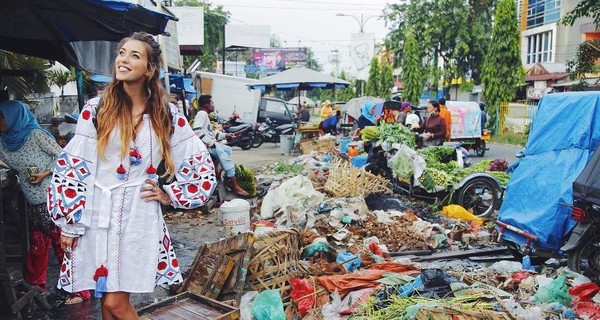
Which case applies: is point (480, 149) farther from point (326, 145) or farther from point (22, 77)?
point (22, 77)

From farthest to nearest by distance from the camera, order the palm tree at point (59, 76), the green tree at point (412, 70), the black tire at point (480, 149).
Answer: the green tree at point (412, 70)
the black tire at point (480, 149)
the palm tree at point (59, 76)

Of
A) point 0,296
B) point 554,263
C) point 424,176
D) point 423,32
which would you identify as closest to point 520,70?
point 423,32

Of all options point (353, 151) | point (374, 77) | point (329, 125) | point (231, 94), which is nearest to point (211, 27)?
point (374, 77)

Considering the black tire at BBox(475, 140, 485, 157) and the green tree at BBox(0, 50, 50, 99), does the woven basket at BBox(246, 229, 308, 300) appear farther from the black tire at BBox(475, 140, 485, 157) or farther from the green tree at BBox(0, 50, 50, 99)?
the black tire at BBox(475, 140, 485, 157)

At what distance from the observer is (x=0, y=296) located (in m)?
4.11

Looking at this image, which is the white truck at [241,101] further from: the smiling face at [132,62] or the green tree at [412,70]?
the smiling face at [132,62]

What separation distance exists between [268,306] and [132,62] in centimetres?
236

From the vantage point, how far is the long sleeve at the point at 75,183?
9.05 ft

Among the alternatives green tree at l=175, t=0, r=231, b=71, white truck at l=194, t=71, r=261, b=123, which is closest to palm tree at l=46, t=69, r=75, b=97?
white truck at l=194, t=71, r=261, b=123

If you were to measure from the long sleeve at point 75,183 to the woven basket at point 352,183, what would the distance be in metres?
Answer: 5.98

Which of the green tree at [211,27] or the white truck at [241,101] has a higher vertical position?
the green tree at [211,27]

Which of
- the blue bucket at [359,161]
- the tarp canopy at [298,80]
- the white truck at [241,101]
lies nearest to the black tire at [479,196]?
the blue bucket at [359,161]

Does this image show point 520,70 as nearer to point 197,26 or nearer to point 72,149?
point 197,26

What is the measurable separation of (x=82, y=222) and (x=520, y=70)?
1102 inches
